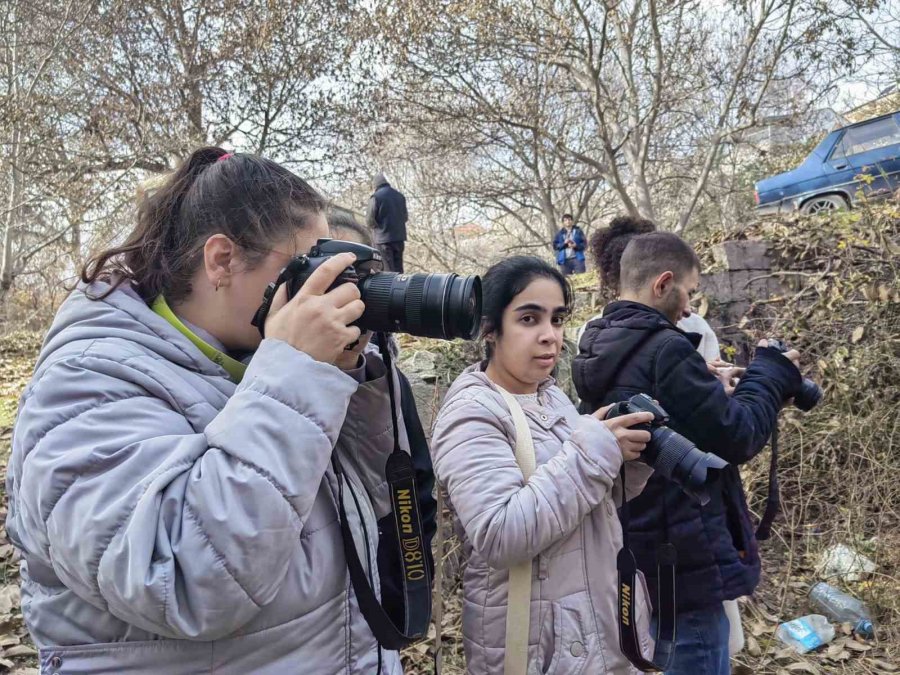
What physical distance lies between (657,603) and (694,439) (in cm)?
44

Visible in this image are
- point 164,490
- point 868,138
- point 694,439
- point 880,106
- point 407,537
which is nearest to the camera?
point 164,490

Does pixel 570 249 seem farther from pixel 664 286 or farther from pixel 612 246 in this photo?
pixel 664 286

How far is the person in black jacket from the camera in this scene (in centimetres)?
173

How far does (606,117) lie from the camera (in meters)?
9.10

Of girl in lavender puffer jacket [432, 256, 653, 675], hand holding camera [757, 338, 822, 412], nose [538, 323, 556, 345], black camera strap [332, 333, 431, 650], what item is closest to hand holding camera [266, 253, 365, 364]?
black camera strap [332, 333, 431, 650]

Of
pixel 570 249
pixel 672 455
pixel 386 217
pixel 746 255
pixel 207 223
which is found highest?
Answer: pixel 386 217

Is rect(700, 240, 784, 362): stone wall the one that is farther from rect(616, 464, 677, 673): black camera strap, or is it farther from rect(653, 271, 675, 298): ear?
rect(616, 464, 677, 673): black camera strap

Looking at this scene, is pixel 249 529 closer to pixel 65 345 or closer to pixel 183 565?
pixel 183 565

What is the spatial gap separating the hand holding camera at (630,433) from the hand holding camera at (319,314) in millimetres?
788

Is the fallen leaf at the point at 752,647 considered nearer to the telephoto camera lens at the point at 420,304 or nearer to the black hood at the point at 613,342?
the black hood at the point at 613,342

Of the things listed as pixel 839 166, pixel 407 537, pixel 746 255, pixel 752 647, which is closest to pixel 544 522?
pixel 407 537

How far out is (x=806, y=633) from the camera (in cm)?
312

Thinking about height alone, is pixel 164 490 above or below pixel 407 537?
above

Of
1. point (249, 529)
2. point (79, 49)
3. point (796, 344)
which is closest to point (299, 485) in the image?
point (249, 529)
